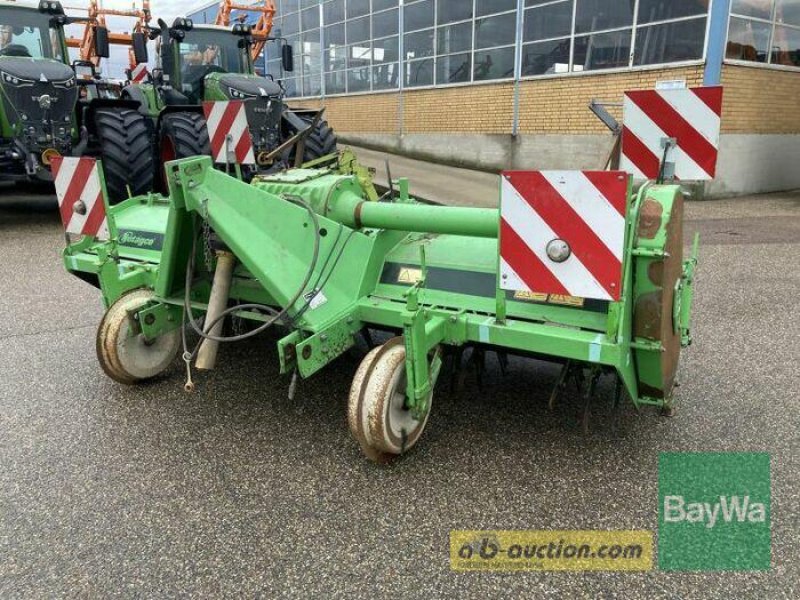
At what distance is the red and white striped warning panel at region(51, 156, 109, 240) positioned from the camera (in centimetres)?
368

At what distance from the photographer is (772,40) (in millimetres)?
10508

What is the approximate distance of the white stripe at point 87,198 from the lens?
144 inches

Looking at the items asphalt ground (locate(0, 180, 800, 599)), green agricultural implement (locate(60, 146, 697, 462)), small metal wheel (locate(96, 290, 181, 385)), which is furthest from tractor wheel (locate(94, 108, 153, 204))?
small metal wheel (locate(96, 290, 181, 385))

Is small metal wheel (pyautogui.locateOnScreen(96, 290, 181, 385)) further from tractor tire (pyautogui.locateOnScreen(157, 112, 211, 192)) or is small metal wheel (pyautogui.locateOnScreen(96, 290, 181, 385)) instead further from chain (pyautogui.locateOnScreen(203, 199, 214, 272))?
tractor tire (pyautogui.locateOnScreen(157, 112, 211, 192))

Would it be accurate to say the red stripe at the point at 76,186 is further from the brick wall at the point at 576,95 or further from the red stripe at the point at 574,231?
the brick wall at the point at 576,95

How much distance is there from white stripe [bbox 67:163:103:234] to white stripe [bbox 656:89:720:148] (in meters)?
3.16

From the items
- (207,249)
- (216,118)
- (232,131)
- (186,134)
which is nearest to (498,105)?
(186,134)

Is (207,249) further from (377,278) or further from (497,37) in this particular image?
(497,37)

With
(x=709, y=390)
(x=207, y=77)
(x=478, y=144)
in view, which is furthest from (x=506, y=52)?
(x=709, y=390)

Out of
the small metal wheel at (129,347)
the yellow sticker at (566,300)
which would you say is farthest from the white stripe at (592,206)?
the small metal wheel at (129,347)

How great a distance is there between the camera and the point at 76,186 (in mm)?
3754

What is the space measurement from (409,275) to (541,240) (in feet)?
2.85

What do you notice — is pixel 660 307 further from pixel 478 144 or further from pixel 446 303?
pixel 478 144

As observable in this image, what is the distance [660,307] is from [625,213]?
0.50 m
